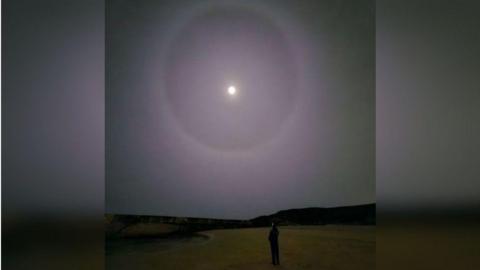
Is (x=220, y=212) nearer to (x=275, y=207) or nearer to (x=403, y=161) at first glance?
(x=275, y=207)

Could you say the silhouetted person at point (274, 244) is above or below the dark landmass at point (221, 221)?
below

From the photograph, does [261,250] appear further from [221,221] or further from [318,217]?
[318,217]

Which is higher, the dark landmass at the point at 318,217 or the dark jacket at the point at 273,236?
the dark landmass at the point at 318,217

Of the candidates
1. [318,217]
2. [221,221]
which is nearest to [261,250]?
[221,221]

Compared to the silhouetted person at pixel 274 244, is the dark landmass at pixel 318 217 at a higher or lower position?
higher

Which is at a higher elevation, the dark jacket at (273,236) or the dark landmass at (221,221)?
the dark landmass at (221,221)
